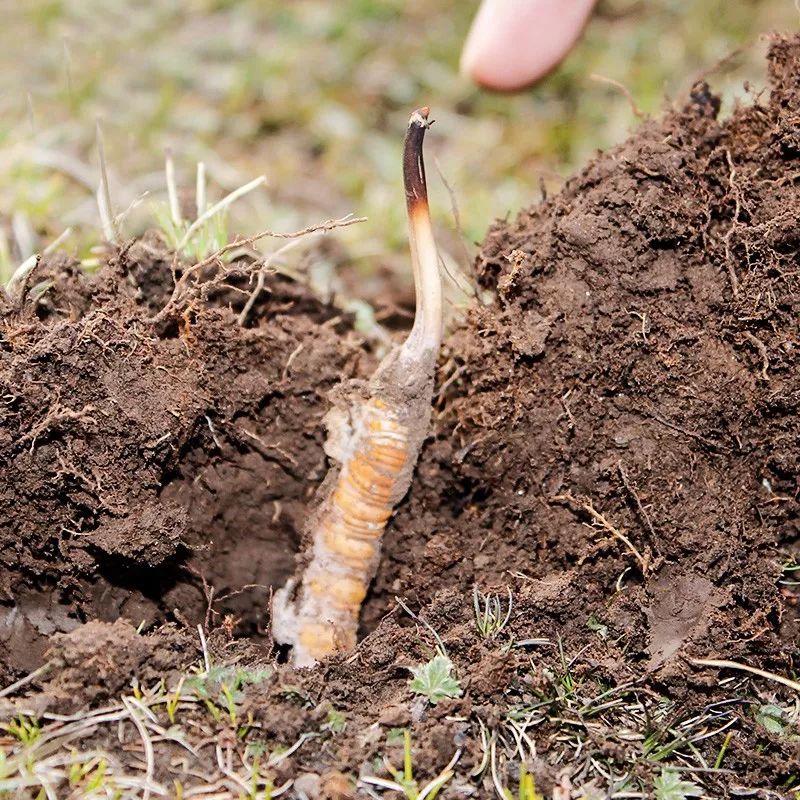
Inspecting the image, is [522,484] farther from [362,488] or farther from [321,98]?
[321,98]

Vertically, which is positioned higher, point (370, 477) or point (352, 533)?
point (370, 477)

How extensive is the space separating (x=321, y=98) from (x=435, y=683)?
386 cm

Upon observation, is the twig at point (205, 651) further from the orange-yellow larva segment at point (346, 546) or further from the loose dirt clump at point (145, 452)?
the orange-yellow larva segment at point (346, 546)

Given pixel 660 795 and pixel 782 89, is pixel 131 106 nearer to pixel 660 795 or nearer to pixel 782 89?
pixel 782 89

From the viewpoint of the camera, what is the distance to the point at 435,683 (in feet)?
5.58

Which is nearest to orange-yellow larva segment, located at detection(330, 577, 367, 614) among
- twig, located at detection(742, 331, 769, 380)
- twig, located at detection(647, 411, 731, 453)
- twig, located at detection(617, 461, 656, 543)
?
twig, located at detection(617, 461, 656, 543)

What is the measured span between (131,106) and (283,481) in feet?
10.1

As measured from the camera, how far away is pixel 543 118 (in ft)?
16.2

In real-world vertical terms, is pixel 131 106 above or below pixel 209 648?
above

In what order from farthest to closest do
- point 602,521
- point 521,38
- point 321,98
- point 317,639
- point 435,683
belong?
point 321,98
point 521,38
point 317,639
point 602,521
point 435,683

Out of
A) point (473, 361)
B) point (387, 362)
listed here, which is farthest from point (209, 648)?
point (473, 361)

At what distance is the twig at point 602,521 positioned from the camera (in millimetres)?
1883

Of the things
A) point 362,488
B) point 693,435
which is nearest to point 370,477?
point 362,488

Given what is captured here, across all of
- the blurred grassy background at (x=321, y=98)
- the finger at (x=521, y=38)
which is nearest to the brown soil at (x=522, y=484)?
the finger at (x=521, y=38)
